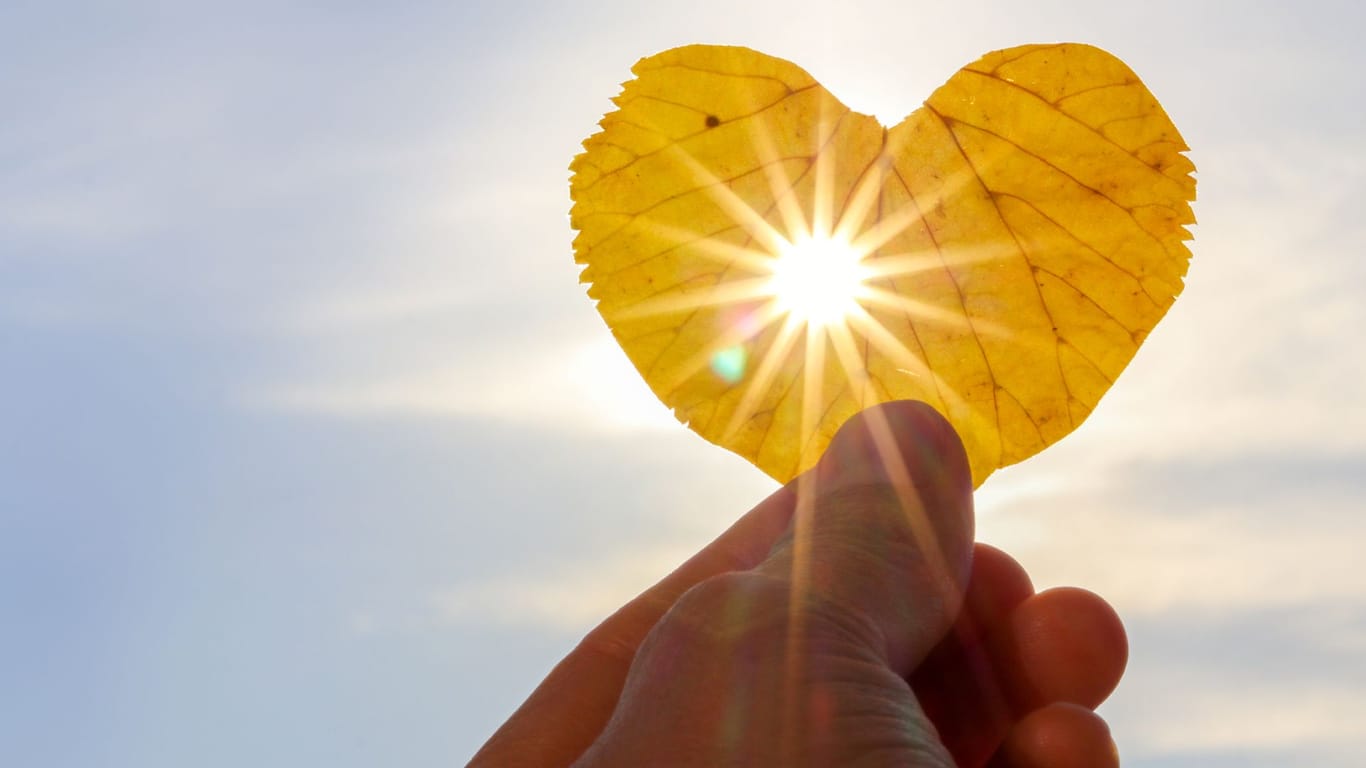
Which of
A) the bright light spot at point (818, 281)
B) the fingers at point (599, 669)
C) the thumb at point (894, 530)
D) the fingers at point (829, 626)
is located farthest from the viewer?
the fingers at point (599, 669)

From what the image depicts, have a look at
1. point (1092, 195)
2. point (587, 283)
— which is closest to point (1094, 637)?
point (1092, 195)

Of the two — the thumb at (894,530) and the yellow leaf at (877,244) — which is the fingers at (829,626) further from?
the yellow leaf at (877,244)

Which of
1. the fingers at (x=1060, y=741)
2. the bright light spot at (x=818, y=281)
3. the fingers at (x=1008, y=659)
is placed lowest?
the fingers at (x=1060, y=741)

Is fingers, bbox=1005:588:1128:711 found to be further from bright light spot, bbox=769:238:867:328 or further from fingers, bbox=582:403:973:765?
bright light spot, bbox=769:238:867:328

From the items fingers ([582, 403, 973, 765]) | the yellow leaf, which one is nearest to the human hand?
fingers ([582, 403, 973, 765])

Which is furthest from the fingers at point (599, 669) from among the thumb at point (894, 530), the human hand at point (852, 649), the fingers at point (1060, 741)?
the fingers at point (1060, 741)

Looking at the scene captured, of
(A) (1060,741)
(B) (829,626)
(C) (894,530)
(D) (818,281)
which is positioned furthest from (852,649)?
(D) (818,281)

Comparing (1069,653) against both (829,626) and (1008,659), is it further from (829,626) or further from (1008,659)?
(829,626)
